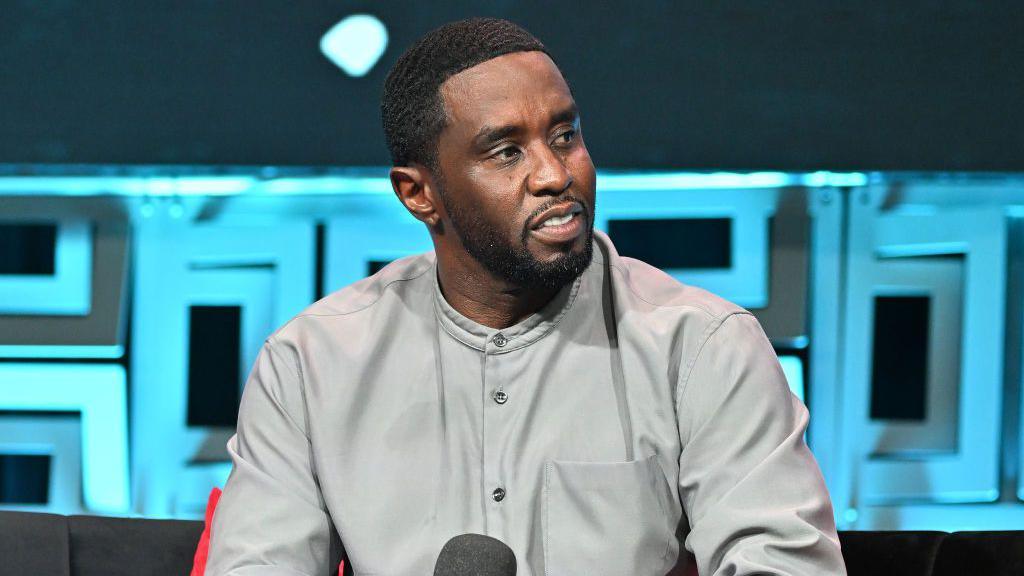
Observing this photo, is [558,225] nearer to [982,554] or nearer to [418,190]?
[418,190]

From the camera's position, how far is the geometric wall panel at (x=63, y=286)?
3090 mm

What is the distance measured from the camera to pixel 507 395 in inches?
71.9

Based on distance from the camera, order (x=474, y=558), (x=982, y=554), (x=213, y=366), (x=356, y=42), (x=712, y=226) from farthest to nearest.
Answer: (x=213, y=366), (x=712, y=226), (x=356, y=42), (x=982, y=554), (x=474, y=558)

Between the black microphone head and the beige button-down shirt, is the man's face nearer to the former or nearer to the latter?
the beige button-down shirt

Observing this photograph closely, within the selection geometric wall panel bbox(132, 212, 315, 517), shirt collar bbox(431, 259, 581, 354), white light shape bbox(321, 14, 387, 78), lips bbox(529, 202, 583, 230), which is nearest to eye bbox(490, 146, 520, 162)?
lips bbox(529, 202, 583, 230)

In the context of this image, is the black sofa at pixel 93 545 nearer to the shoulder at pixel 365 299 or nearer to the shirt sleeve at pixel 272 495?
the shirt sleeve at pixel 272 495

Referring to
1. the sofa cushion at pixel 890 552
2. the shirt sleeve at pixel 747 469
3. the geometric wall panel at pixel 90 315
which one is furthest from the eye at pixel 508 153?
the geometric wall panel at pixel 90 315

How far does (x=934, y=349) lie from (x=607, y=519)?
166cm

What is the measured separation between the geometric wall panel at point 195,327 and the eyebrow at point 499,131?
141 centimetres

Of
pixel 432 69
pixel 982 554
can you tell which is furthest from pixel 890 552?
pixel 432 69

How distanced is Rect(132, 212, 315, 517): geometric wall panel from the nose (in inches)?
57.9

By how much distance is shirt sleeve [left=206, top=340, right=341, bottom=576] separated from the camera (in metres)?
1.76

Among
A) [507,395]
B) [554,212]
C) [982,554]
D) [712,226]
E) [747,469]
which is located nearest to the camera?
[747,469]

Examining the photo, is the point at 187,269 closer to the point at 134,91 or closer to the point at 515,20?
the point at 134,91
